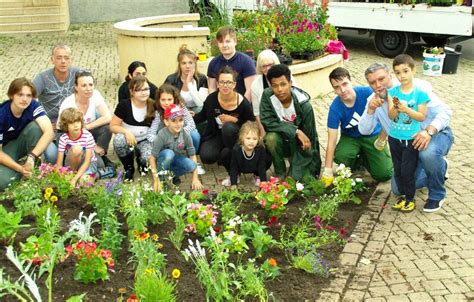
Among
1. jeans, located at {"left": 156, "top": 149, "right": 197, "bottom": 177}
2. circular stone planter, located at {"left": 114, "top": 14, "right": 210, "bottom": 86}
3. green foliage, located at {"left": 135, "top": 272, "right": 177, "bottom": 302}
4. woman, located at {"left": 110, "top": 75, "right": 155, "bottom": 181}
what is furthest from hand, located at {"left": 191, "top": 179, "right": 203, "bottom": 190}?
circular stone planter, located at {"left": 114, "top": 14, "right": 210, "bottom": 86}

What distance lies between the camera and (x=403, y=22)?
12.0m

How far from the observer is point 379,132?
249 inches

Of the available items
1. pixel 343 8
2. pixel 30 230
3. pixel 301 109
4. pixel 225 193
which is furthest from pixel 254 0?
pixel 30 230

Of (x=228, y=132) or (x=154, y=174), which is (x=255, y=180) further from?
(x=154, y=174)

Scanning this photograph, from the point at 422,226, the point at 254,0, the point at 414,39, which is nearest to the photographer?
the point at 422,226

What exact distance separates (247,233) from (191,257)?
2.03 feet

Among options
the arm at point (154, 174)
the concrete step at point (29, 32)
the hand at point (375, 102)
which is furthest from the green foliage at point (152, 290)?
the concrete step at point (29, 32)

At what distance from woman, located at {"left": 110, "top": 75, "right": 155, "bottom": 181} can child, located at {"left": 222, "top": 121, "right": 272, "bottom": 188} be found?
2.94 feet

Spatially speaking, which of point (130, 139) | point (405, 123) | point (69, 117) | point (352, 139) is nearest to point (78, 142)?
point (69, 117)

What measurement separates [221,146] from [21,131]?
2007mm

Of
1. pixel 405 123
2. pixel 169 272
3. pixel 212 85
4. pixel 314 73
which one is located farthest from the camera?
pixel 314 73

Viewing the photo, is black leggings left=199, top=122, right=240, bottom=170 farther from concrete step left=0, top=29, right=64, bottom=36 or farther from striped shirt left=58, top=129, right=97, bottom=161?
concrete step left=0, top=29, right=64, bottom=36

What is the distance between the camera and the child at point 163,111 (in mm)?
6280

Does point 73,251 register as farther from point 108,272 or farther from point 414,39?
point 414,39
